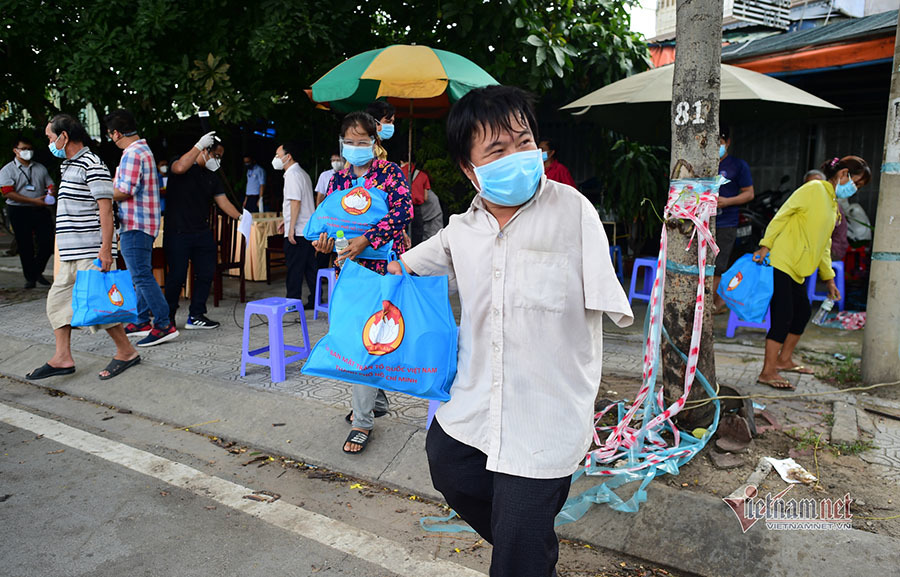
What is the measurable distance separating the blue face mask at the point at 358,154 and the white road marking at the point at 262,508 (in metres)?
1.84

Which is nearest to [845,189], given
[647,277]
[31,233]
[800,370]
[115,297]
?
[800,370]

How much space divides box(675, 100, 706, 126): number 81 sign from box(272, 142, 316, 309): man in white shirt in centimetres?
422

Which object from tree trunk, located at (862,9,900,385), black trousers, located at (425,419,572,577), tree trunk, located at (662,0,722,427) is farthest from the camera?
tree trunk, located at (862,9,900,385)

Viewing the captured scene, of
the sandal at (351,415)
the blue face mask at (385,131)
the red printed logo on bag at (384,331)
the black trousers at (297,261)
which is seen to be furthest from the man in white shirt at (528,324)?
the black trousers at (297,261)

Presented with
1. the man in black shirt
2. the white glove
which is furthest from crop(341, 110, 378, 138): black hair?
the man in black shirt

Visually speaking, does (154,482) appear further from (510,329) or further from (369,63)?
(369,63)

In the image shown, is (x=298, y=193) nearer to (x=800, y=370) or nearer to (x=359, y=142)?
(x=359, y=142)

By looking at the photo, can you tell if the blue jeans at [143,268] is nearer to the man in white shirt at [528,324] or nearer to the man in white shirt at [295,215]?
the man in white shirt at [295,215]

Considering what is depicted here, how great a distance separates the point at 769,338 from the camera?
4.71 m

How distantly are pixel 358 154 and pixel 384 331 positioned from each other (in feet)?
5.31

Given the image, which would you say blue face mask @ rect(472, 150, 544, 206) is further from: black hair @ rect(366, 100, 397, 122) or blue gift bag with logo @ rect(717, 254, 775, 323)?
blue gift bag with logo @ rect(717, 254, 775, 323)

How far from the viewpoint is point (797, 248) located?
181 inches

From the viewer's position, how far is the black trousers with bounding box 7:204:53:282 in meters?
8.47

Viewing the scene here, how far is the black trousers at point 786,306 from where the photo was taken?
15.4 feet
